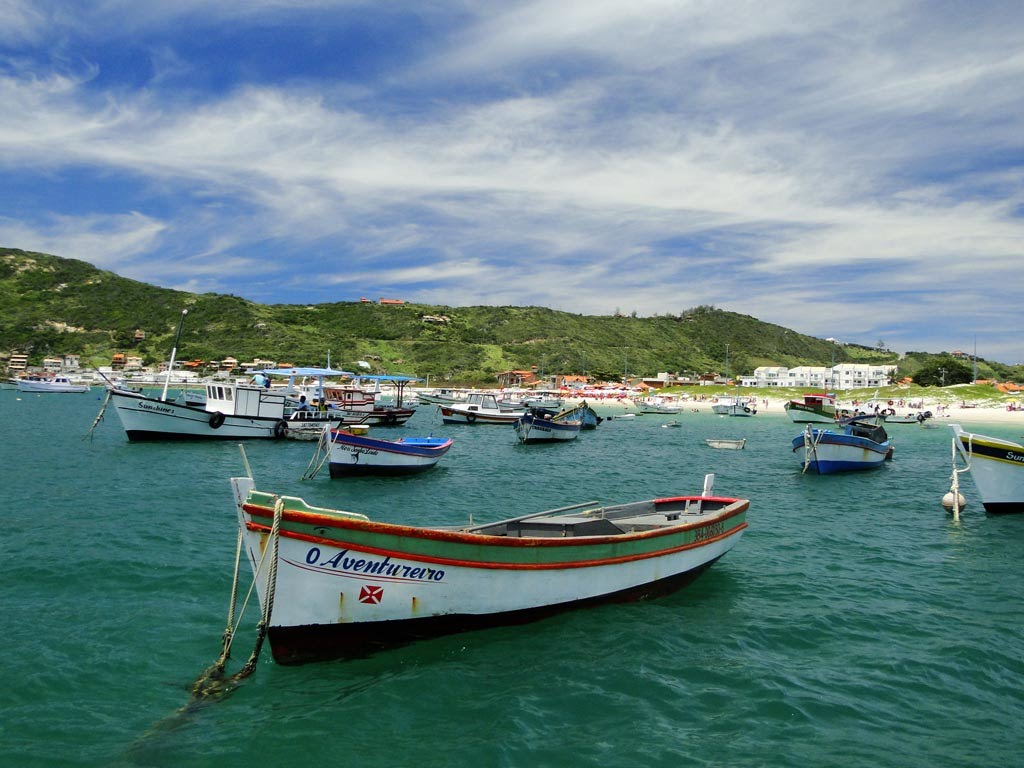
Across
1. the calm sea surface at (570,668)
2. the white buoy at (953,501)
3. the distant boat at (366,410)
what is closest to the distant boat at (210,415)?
the distant boat at (366,410)

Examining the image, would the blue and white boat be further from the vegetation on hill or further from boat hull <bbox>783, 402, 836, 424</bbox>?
the vegetation on hill

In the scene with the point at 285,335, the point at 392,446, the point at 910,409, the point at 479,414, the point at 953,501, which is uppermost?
the point at 285,335

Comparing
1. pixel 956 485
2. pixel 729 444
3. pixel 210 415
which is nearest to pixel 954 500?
pixel 956 485

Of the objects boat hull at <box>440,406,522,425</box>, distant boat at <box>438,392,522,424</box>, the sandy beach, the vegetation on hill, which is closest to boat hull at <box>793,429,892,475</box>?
distant boat at <box>438,392,522,424</box>

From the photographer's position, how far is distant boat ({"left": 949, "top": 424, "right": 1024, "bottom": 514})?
782 inches

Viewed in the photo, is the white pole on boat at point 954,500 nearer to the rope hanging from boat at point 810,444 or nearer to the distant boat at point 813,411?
the rope hanging from boat at point 810,444

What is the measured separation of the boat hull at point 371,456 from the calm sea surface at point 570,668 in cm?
806

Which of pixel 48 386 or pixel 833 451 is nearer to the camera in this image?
pixel 833 451

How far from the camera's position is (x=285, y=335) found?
15812 cm

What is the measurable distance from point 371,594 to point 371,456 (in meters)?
19.4

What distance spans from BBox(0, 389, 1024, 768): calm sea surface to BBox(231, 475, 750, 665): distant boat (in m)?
0.38

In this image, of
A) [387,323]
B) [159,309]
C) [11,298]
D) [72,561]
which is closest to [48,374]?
[159,309]

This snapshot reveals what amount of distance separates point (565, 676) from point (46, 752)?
20.8 feet

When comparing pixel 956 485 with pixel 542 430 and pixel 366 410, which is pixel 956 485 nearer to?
pixel 542 430
